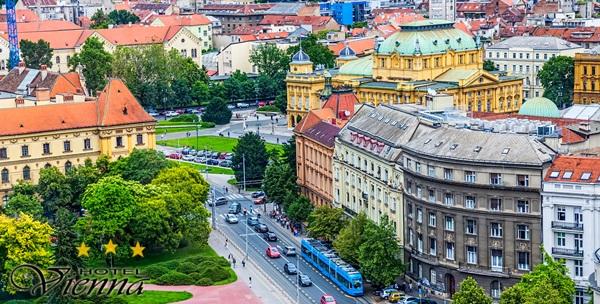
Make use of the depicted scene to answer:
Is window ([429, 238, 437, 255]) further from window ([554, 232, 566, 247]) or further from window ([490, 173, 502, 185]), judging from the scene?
window ([554, 232, 566, 247])

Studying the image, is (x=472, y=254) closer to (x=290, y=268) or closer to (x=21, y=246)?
(x=290, y=268)

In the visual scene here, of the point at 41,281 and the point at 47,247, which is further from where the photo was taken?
the point at 47,247

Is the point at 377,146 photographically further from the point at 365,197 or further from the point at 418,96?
the point at 418,96

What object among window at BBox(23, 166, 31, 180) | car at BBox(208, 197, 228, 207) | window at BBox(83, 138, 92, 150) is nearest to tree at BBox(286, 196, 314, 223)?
car at BBox(208, 197, 228, 207)

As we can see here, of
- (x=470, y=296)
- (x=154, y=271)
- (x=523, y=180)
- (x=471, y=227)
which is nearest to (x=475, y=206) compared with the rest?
(x=471, y=227)

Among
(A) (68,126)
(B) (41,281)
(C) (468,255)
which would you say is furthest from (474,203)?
(A) (68,126)

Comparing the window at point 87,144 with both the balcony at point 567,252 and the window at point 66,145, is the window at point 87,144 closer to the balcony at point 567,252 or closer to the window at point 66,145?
the window at point 66,145
